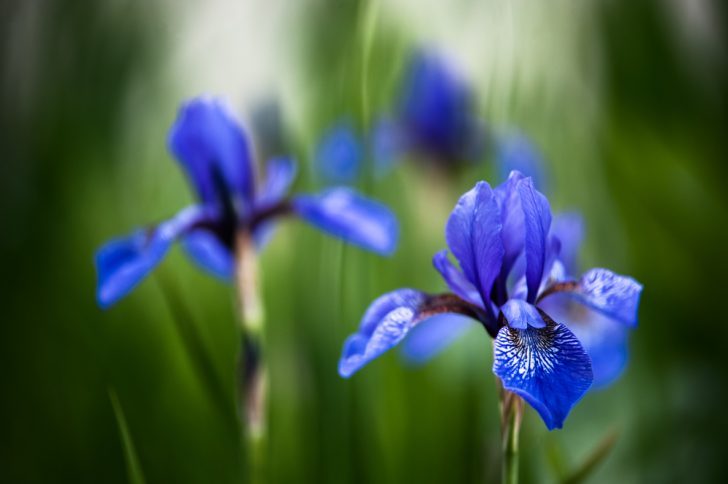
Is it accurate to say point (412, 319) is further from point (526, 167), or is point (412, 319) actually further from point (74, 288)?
point (74, 288)

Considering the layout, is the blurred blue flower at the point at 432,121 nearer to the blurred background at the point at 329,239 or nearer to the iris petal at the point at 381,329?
the blurred background at the point at 329,239

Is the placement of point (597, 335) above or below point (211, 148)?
below

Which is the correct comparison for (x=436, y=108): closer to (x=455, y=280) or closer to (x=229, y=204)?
(x=229, y=204)

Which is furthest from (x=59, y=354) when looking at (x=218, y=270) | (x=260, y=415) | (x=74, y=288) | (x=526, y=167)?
(x=526, y=167)

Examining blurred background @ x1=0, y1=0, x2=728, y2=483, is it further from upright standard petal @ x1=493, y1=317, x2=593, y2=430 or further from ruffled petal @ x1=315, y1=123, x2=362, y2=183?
upright standard petal @ x1=493, y1=317, x2=593, y2=430

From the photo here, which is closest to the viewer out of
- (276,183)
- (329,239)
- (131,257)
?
(131,257)

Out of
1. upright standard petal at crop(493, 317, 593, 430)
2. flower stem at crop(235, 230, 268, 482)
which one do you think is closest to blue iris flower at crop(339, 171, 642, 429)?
upright standard petal at crop(493, 317, 593, 430)

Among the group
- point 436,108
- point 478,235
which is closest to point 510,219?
point 478,235
